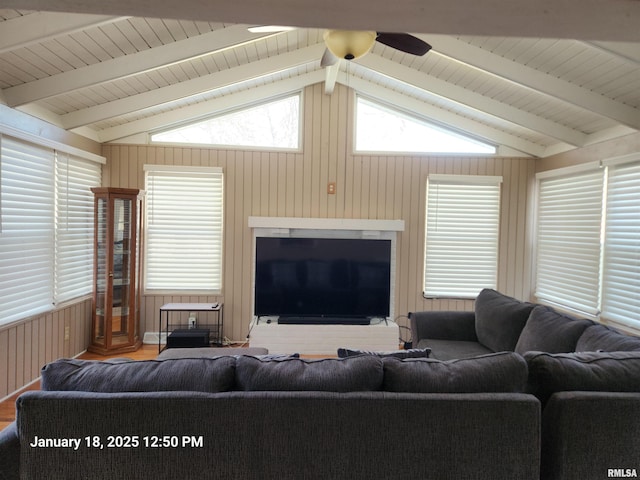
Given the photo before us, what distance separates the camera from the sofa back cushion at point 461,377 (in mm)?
1513

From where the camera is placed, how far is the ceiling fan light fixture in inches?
78.2

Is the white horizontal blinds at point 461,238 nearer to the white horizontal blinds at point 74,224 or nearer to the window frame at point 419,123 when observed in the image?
the window frame at point 419,123

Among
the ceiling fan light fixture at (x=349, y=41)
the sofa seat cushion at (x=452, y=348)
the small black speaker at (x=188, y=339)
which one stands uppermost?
the ceiling fan light fixture at (x=349, y=41)

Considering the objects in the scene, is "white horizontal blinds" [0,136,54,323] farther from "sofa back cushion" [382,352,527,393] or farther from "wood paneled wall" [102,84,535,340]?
"sofa back cushion" [382,352,527,393]

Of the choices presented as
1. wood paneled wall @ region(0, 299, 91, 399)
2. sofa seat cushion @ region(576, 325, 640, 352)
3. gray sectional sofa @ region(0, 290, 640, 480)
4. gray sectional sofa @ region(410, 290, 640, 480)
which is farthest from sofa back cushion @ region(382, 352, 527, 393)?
wood paneled wall @ region(0, 299, 91, 399)

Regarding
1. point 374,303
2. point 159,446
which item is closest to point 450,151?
point 374,303

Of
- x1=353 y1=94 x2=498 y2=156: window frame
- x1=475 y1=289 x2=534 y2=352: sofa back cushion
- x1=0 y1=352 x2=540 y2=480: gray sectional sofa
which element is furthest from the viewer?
x1=353 y1=94 x2=498 y2=156: window frame

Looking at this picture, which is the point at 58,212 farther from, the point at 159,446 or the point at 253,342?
the point at 159,446

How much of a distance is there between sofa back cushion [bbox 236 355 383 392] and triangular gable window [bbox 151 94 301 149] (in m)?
3.38

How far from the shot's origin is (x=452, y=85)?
12.5ft

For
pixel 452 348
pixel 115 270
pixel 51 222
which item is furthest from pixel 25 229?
pixel 452 348

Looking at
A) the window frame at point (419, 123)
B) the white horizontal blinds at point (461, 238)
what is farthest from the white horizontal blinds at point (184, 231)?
the white horizontal blinds at point (461, 238)

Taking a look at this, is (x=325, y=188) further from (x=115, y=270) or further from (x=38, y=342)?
(x=38, y=342)

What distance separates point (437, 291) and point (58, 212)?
4.46 metres
